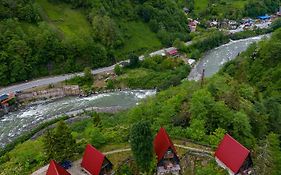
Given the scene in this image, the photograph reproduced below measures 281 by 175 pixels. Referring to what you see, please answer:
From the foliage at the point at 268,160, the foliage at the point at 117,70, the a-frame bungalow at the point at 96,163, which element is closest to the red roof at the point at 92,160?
the a-frame bungalow at the point at 96,163

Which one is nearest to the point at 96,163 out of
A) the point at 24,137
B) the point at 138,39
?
the point at 24,137

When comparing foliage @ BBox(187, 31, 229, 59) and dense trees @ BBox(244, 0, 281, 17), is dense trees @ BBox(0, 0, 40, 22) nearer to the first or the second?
foliage @ BBox(187, 31, 229, 59)

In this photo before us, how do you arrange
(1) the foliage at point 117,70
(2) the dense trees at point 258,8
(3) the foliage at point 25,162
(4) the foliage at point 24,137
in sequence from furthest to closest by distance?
(2) the dense trees at point 258,8, (1) the foliage at point 117,70, (4) the foliage at point 24,137, (3) the foliage at point 25,162

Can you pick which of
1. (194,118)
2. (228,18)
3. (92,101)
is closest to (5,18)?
(92,101)

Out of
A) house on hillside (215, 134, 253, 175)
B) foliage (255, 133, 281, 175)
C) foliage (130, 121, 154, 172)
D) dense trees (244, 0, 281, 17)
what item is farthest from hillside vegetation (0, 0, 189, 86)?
foliage (255, 133, 281, 175)

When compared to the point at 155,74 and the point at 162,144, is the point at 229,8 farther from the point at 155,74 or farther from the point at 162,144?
the point at 162,144

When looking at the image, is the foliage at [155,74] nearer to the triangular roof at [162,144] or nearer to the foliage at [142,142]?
the triangular roof at [162,144]
